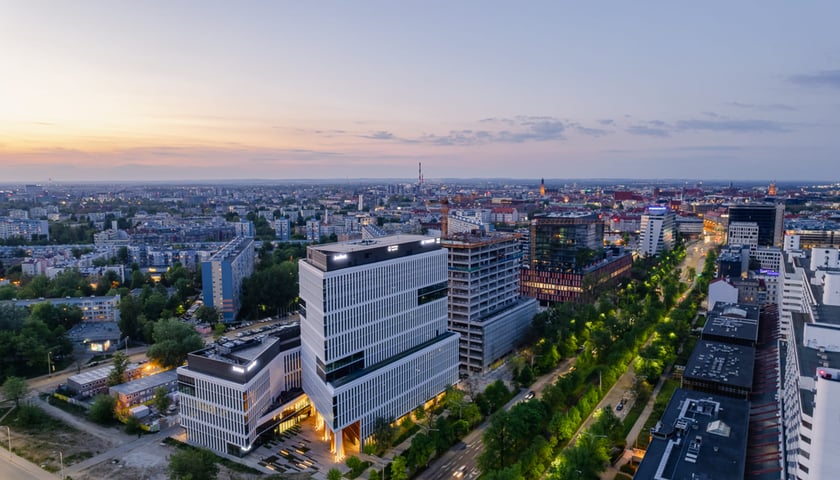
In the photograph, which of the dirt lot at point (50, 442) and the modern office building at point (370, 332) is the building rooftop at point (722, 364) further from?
the dirt lot at point (50, 442)

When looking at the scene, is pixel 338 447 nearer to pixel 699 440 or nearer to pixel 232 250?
pixel 699 440

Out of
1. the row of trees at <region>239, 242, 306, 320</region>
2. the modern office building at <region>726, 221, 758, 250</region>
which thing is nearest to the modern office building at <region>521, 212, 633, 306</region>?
the row of trees at <region>239, 242, 306, 320</region>

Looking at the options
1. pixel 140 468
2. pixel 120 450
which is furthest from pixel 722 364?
pixel 120 450

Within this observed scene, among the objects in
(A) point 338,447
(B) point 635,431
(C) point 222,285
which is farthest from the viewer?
(C) point 222,285

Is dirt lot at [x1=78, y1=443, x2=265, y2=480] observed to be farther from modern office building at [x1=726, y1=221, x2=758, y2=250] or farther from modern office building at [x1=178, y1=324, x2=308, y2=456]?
modern office building at [x1=726, y1=221, x2=758, y2=250]

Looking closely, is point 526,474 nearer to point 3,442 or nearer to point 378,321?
point 378,321

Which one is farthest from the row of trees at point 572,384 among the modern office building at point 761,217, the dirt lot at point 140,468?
the modern office building at point 761,217
